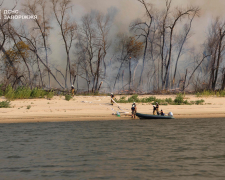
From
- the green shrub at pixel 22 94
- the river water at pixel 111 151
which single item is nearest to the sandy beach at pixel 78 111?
the green shrub at pixel 22 94

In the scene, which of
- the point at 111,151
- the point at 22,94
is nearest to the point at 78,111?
the point at 22,94

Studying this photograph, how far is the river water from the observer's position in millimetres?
9258

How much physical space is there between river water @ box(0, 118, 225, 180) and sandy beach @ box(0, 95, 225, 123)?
8.39 ft

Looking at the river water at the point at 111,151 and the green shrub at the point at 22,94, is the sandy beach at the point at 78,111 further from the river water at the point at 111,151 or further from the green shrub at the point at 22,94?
the river water at the point at 111,151

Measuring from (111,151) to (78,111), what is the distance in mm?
12297

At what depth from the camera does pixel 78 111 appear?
950 inches

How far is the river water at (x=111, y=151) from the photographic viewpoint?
364 inches

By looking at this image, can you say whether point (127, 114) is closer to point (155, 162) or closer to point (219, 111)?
point (219, 111)

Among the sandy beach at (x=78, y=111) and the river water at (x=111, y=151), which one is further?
the sandy beach at (x=78, y=111)

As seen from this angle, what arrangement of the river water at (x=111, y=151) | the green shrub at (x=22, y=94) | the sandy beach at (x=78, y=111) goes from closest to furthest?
1. the river water at (x=111, y=151)
2. the sandy beach at (x=78, y=111)
3. the green shrub at (x=22, y=94)

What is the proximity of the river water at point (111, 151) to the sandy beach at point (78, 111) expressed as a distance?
101 inches

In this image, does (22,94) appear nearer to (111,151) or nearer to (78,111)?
(78,111)

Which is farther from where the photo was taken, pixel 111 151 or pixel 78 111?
pixel 78 111

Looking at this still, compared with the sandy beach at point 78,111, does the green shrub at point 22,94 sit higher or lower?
higher
